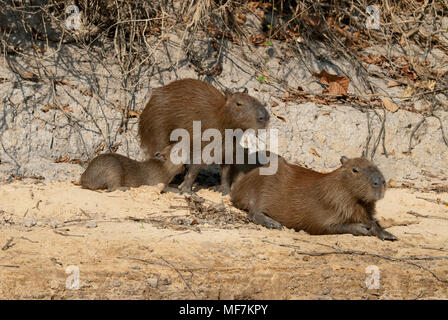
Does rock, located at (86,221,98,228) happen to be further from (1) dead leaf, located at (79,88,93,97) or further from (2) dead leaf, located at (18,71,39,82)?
(2) dead leaf, located at (18,71,39,82)

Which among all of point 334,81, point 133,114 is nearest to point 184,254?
point 133,114

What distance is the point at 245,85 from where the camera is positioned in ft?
23.9

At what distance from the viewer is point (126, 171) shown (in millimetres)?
6113

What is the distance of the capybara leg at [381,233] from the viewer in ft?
16.2

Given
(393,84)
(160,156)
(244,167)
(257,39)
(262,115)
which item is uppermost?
(257,39)

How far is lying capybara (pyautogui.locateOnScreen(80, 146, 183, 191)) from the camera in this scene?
19.1ft

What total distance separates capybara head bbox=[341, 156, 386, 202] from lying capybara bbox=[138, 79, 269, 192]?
1233 mm

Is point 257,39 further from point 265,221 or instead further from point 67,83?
point 265,221

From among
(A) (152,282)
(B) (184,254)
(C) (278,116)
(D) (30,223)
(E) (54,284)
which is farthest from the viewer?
(C) (278,116)

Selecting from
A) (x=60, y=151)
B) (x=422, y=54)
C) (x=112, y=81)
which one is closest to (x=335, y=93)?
(x=422, y=54)

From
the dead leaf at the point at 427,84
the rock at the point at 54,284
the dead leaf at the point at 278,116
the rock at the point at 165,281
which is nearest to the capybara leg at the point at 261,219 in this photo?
the rock at the point at 165,281

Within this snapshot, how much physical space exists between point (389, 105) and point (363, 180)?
257 centimetres

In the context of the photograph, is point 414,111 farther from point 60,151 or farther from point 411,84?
point 60,151
